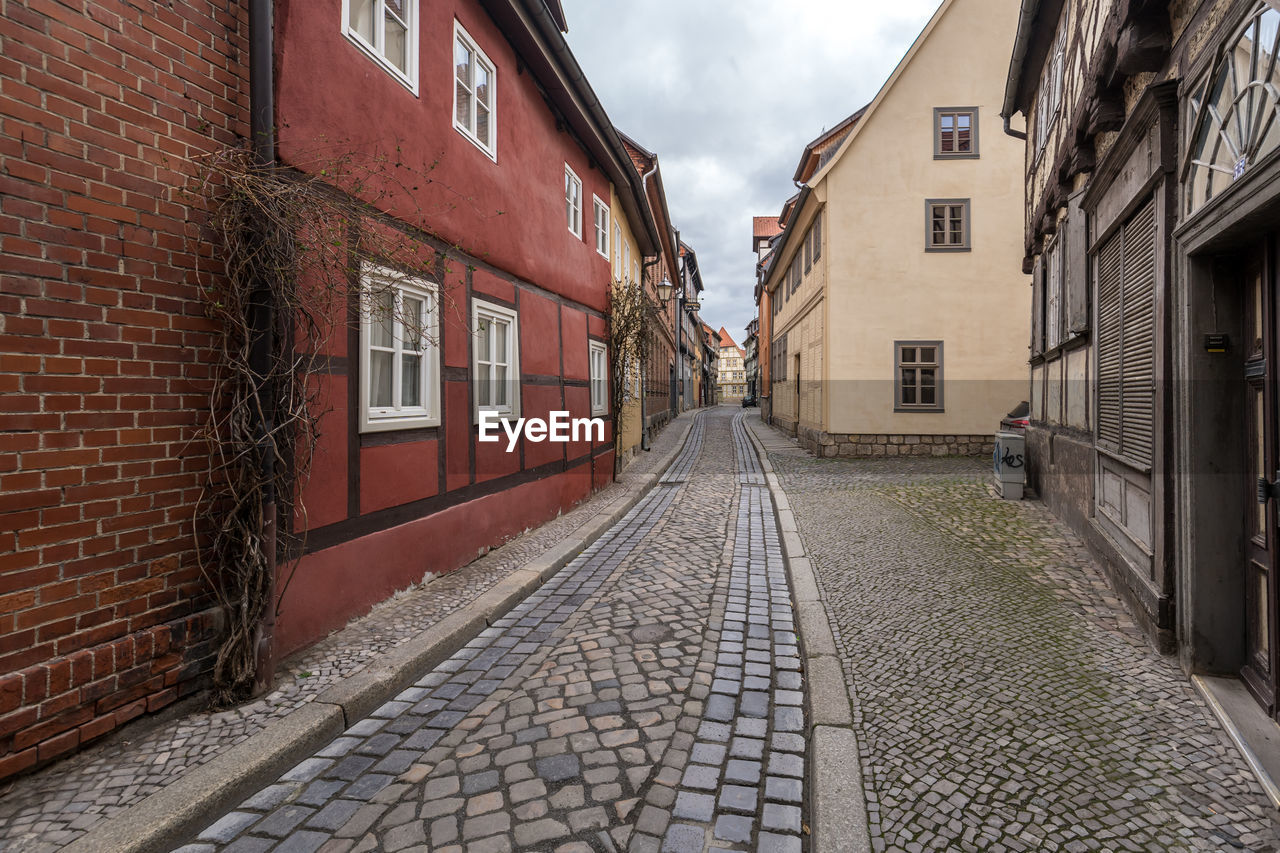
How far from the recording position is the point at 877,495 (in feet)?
32.4

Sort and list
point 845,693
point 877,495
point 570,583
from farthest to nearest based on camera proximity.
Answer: point 877,495, point 570,583, point 845,693

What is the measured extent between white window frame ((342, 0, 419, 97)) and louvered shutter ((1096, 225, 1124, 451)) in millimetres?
5645

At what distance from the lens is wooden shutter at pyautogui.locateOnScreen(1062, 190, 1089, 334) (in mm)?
6383

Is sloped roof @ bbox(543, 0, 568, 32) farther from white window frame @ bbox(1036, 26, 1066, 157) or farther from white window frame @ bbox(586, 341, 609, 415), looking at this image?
white window frame @ bbox(1036, 26, 1066, 157)

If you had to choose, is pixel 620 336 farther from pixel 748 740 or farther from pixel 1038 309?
pixel 748 740

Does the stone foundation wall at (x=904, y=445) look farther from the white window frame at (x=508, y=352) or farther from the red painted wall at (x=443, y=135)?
the white window frame at (x=508, y=352)

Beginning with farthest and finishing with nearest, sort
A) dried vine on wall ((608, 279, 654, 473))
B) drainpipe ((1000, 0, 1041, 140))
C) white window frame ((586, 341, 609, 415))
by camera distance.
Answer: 1. dried vine on wall ((608, 279, 654, 473))
2. white window frame ((586, 341, 609, 415))
3. drainpipe ((1000, 0, 1041, 140))

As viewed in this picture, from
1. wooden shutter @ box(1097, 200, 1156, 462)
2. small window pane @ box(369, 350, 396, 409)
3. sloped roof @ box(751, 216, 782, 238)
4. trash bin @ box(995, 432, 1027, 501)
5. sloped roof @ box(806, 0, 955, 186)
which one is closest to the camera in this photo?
wooden shutter @ box(1097, 200, 1156, 462)

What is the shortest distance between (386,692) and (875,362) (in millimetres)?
13901

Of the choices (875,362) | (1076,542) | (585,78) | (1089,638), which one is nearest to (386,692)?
(1089,638)

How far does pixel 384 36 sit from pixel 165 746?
4884 millimetres

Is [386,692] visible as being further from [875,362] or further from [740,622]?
[875,362]

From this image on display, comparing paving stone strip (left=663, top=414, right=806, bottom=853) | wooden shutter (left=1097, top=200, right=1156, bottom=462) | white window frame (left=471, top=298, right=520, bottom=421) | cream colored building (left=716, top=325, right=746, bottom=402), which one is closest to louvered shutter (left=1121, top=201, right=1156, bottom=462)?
wooden shutter (left=1097, top=200, right=1156, bottom=462)

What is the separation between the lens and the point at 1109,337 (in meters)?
5.46
